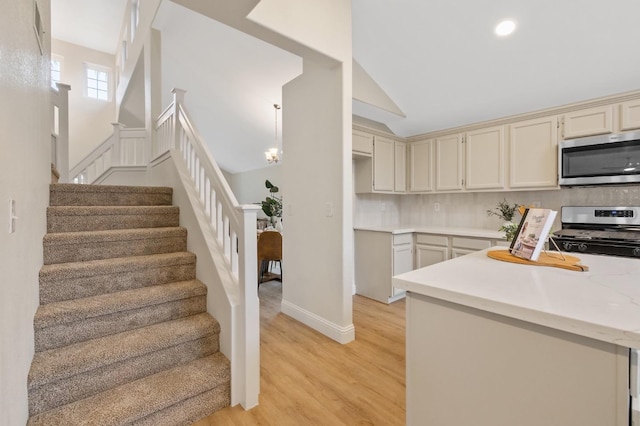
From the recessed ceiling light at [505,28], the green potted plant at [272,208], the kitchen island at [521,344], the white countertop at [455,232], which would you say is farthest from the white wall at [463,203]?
the kitchen island at [521,344]

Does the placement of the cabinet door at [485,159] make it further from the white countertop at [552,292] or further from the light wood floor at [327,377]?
the white countertop at [552,292]

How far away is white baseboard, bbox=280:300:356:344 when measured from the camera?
2432 millimetres

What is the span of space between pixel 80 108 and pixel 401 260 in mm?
7720

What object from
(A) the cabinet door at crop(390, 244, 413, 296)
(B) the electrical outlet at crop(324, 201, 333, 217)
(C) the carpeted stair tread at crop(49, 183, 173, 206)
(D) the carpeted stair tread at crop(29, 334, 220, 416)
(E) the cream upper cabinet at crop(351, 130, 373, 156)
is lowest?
(D) the carpeted stair tread at crop(29, 334, 220, 416)

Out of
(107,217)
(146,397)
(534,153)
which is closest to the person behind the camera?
(146,397)

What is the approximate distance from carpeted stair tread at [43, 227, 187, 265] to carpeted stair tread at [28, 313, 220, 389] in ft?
2.09

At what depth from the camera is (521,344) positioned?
827 millimetres

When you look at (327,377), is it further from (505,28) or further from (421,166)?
(505,28)

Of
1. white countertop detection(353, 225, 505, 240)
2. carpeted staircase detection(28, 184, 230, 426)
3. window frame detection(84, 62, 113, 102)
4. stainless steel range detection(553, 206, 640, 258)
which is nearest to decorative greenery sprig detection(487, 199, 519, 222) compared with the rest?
Answer: white countertop detection(353, 225, 505, 240)

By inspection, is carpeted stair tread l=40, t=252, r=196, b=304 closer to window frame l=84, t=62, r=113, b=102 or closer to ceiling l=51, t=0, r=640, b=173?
ceiling l=51, t=0, r=640, b=173

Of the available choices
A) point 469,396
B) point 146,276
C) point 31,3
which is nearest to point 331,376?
point 469,396

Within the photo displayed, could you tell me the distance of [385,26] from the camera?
271 cm

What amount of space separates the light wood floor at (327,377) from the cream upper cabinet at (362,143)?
6.38 ft

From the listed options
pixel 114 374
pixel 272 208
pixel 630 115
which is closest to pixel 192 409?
pixel 114 374
